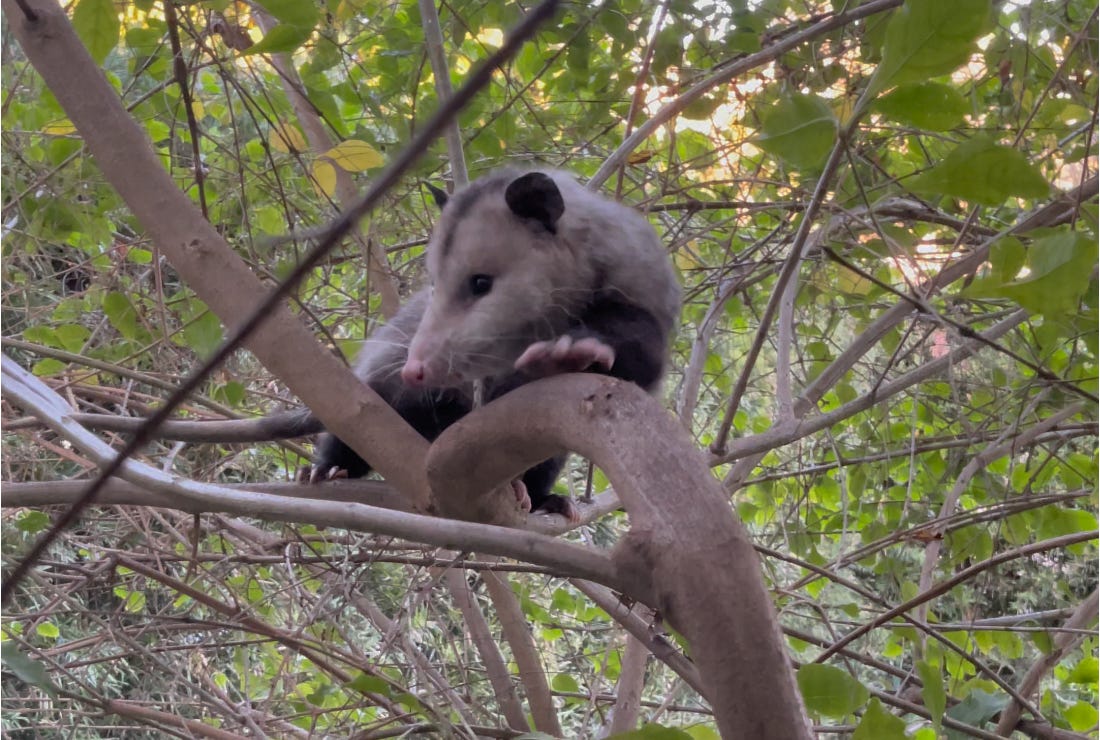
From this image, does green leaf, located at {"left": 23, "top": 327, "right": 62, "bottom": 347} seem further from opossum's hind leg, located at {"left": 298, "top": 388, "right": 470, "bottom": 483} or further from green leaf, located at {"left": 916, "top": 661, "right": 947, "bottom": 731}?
green leaf, located at {"left": 916, "top": 661, "right": 947, "bottom": 731}

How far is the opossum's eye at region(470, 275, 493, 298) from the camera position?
166 cm

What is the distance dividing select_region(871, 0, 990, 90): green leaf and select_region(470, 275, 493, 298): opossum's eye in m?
0.88

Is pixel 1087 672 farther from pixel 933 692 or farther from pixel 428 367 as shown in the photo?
pixel 428 367

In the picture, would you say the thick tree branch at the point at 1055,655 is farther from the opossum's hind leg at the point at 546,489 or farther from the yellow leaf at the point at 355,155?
the yellow leaf at the point at 355,155

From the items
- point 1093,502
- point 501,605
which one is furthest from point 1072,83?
point 501,605

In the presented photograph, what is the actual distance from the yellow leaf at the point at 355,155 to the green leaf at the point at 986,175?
0.96 m

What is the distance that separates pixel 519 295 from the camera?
163 centimetres

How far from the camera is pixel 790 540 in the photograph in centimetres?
256

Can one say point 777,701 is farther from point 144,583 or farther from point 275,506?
point 144,583

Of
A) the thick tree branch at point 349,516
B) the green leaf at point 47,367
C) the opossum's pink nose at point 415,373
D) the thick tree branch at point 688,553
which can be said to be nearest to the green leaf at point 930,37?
the thick tree branch at point 688,553

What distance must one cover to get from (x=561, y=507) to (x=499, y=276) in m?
0.46

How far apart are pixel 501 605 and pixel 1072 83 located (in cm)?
163

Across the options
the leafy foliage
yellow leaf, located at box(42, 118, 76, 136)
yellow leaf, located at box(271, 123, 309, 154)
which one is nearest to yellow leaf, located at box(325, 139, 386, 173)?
the leafy foliage

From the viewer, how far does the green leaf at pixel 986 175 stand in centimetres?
92
